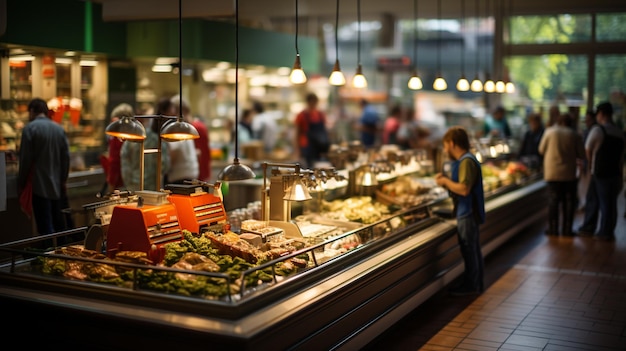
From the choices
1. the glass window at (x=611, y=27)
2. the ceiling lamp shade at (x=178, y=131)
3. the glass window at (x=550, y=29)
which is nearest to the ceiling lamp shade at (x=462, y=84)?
the glass window at (x=550, y=29)

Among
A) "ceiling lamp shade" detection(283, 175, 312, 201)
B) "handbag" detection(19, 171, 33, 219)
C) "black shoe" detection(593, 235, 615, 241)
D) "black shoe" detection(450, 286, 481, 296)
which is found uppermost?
"ceiling lamp shade" detection(283, 175, 312, 201)

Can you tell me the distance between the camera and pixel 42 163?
814 centimetres

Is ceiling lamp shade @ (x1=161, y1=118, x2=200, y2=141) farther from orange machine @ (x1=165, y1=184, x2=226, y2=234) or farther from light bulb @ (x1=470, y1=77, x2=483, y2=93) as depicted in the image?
light bulb @ (x1=470, y1=77, x2=483, y2=93)

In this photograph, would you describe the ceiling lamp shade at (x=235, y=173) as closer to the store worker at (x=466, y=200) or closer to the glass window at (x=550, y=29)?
the store worker at (x=466, y=200)

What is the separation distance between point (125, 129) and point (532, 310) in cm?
409

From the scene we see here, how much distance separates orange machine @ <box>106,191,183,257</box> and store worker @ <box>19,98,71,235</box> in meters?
3.09

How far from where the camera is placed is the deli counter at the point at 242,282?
174 inches

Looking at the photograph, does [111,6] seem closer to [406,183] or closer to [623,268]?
[406,183]

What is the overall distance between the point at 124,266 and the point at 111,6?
19.4ft

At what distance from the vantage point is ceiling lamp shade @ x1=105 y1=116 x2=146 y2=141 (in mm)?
5172

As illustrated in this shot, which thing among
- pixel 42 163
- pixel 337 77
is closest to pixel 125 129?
pixel 337 77

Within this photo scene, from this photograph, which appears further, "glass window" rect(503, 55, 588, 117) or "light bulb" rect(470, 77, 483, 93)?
"glass window" rect(503, 55, 588, 117)

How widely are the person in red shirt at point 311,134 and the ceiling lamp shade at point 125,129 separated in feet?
29.1

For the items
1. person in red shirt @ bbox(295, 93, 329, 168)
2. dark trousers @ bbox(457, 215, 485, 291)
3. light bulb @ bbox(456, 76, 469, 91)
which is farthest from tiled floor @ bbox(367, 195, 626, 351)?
person in red shirt @ bbox(295, 93, 329, 168)
